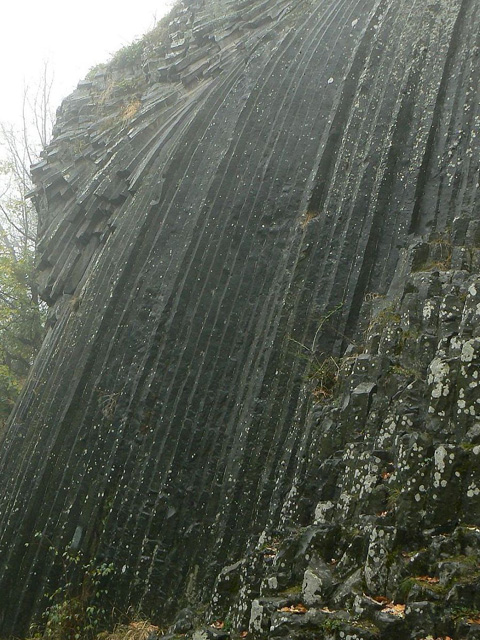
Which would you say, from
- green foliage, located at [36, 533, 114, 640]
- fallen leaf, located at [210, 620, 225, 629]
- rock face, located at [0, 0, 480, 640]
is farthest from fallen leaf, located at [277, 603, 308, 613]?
green foliage, located at [36, 533, 114, 640]

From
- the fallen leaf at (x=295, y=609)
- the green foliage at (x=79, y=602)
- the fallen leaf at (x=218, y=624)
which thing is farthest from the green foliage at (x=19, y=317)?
the fallen leaf at (x=295, y=609)

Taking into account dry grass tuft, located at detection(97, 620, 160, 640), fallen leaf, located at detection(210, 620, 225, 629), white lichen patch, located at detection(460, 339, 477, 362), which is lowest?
dry grass tuft, located at detection(97, 620, 160, 640)

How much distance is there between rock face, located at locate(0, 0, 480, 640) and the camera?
6137 mm

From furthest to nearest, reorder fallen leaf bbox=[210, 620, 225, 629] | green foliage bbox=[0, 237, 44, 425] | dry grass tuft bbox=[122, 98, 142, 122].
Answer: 1. green foliage bbox=[0, 237, 44, 425]
2. dry grass tuft bbox=[122, 98, 142, 122]
3. fallen leaf bbox=[210, 620, 225, 629]

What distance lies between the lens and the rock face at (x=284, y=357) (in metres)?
6.14

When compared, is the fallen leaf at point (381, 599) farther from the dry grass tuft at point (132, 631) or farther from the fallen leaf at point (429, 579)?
the dry grass tuft at point (132, 631)

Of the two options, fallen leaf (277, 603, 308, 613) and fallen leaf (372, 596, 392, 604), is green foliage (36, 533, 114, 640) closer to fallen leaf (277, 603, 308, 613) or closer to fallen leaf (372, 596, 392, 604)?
fallen leaf (277, 603, 308, 613)

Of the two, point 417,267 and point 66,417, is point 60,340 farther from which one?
point 417,267

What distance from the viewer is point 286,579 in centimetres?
646

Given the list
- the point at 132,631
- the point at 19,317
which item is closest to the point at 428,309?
the point at 132,631

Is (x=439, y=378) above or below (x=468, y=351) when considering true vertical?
below

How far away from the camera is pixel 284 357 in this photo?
31.6ft

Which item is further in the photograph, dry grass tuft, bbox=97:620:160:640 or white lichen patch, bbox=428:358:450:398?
dry grass tuft, bbox=97:620:160:640

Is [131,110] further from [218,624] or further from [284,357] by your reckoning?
[218,624]
